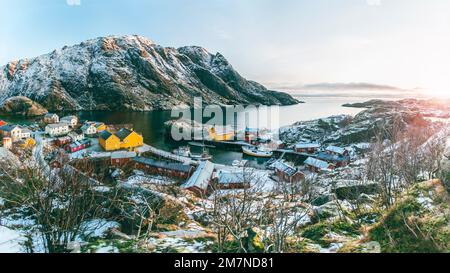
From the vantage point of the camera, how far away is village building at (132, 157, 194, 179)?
22328 mm

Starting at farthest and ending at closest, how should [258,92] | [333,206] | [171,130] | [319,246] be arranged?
[258,92] → [171,130] → [333,206] → [319,246]

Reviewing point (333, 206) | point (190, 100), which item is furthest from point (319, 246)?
point (190, 100)

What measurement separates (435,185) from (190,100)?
10547cm

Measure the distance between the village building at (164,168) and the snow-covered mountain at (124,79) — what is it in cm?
6923

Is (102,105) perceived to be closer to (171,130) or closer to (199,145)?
(171,130)

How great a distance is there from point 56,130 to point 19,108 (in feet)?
139

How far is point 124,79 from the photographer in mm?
105375

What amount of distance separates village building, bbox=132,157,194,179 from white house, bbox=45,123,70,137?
20866 millimetres

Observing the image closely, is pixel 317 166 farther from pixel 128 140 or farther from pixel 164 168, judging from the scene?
pixel 128 140

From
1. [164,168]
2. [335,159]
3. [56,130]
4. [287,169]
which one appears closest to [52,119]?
[56,130]

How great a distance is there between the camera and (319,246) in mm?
5340

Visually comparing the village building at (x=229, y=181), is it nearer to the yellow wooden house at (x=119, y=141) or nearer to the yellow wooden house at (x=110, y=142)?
the yellow wooden house at (x=119, y=141)

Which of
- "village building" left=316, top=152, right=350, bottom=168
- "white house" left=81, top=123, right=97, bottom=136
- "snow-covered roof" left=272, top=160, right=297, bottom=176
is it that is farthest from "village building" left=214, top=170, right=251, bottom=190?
"white house" left=81, top=123, right=97, bottom=136

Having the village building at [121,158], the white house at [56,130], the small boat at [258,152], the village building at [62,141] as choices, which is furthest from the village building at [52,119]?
the small boat at [258,152]
